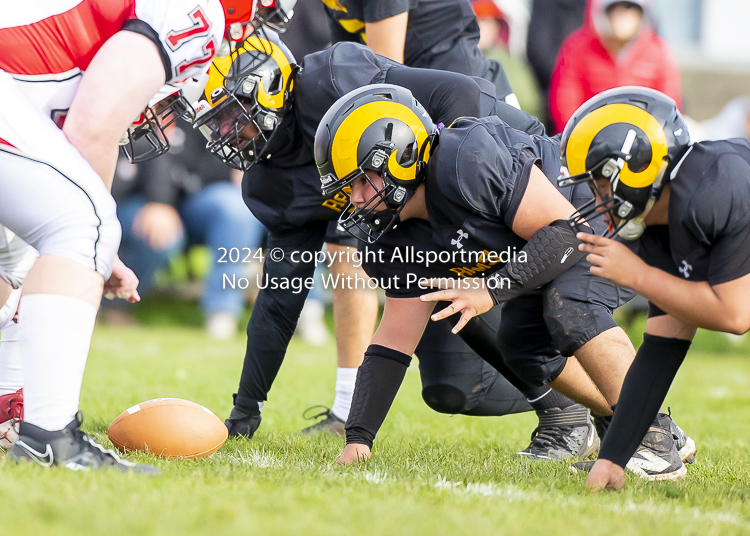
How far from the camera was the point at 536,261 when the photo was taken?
10.2 feet

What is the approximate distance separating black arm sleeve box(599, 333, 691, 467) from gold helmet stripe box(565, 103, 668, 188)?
588 millimetres

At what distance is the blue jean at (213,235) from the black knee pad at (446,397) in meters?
4.81

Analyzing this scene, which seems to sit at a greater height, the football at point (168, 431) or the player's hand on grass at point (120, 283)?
the player's hand on grass at point (120, 283)

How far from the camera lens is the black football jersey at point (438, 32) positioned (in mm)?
4512

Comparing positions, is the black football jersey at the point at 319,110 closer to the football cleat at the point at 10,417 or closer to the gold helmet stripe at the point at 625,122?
the gold helmet stripe at the point at 625,122

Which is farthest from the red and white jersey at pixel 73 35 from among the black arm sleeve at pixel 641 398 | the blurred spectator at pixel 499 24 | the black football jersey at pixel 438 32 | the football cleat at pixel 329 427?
the blurred spectator at pixel 499 24

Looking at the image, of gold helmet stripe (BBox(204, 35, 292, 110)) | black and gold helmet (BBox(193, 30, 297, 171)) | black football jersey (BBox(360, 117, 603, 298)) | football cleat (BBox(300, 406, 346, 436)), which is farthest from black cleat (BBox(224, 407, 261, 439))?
gold helmet stripe (BBox(204, 35, 292, 110))

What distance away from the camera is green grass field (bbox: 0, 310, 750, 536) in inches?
85.8

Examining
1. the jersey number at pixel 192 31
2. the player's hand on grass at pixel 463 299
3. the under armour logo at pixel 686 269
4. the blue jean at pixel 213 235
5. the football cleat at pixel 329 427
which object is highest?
the jersey number at pixel 192 31

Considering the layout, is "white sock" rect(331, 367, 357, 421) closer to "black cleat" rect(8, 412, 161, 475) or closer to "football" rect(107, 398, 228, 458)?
"football" rect(107, 398, 228, 458)

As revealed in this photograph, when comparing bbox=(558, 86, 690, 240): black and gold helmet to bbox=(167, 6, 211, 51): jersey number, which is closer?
bbox=(558, 86, 690, 240): black and gold helmet

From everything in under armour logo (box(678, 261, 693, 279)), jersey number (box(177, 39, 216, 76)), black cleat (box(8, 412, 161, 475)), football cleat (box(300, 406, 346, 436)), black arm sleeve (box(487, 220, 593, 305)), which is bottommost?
football cleat (box(300, 406, 346, 436))

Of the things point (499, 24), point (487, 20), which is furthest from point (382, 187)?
point (499, 24)

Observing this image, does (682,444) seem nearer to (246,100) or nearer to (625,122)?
(625,122)
